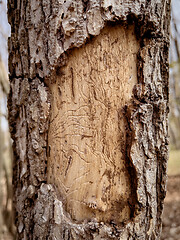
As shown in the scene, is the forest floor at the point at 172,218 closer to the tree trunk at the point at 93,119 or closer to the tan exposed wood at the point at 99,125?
the tree trunk at the point at 93,119

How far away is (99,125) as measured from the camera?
1087 millimetres

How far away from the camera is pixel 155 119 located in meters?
1.10

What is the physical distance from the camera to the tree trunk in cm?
105

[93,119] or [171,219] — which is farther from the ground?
[93,119]

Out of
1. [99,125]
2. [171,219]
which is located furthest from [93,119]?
[171,219]

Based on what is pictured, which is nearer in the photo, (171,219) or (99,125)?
(99,125)

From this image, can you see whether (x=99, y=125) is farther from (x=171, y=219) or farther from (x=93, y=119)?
(x=171, y=219)

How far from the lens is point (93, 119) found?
109cm

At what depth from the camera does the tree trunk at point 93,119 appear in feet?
3.46

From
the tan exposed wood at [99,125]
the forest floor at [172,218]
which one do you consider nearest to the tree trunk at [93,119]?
the tan exposed wood at [99,125]

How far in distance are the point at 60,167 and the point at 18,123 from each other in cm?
36

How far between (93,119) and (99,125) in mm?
45

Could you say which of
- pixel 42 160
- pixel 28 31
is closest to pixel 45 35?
pixel 28 31

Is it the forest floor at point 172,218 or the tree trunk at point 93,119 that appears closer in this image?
the tree trunk at point 93,119
